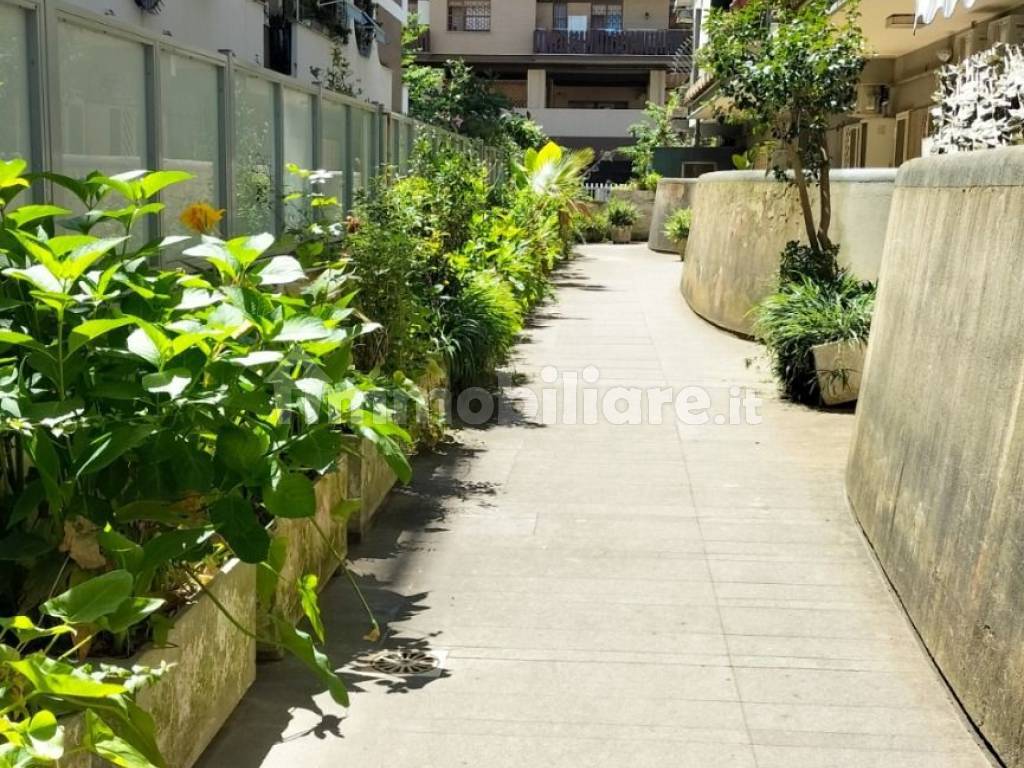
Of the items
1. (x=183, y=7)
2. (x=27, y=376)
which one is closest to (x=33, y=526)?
(x=27, y=376)

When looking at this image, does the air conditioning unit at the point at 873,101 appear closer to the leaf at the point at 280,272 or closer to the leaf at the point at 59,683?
the leaf at the point at 280,272

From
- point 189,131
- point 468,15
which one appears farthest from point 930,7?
point 468,15

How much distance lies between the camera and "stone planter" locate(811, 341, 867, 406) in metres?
10.5

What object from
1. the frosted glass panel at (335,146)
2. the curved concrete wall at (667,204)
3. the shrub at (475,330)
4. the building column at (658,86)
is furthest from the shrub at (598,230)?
the frosted glass panel at (335,146)

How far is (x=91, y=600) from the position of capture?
9.29 ft

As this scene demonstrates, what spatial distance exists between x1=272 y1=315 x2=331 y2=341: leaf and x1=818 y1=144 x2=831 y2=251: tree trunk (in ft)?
32.7

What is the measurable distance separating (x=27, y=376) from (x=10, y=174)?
1.86ft

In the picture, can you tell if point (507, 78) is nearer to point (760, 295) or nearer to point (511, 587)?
point (760, 295)

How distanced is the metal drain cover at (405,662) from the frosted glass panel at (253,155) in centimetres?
314

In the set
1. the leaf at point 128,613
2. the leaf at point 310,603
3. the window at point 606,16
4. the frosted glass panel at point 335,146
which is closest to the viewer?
the leaf at point 128,613

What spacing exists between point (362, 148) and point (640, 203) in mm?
28048

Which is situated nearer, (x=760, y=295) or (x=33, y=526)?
(x=33, y=526)

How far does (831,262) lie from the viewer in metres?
12.6

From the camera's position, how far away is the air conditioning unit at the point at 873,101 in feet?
66.3
